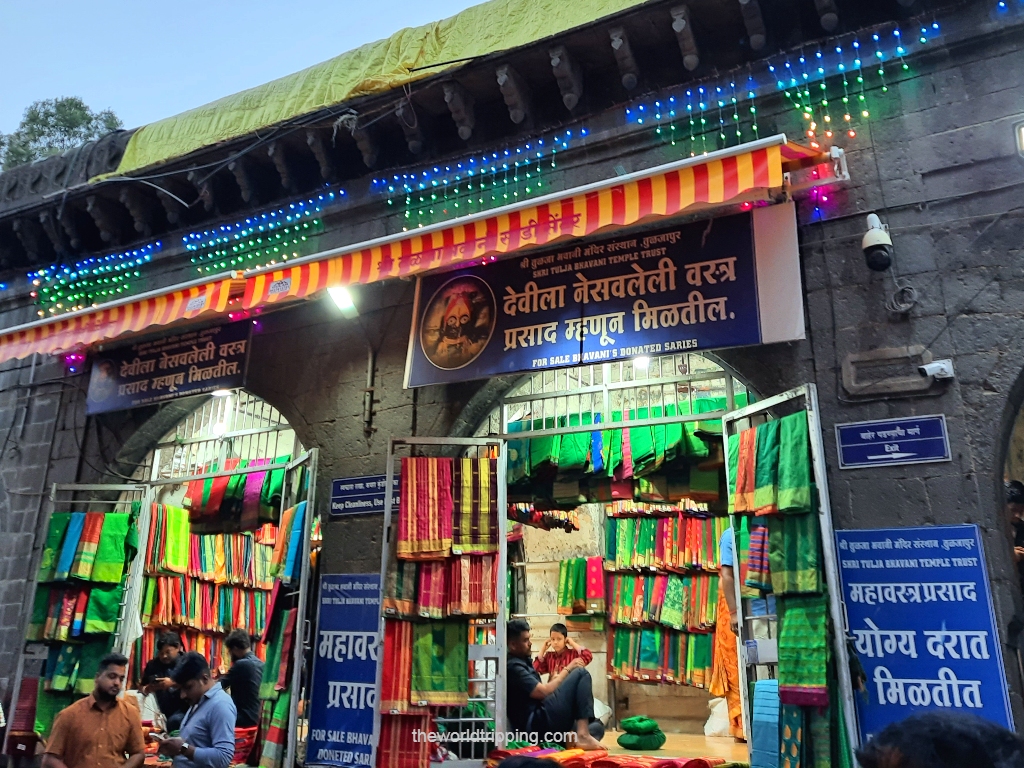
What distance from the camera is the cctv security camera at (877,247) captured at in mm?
5309

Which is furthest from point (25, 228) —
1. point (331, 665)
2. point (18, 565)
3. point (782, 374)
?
point (782, 374)

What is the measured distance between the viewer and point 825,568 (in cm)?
483

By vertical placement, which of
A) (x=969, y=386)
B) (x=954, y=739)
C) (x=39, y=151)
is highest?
(x=39, y=151)

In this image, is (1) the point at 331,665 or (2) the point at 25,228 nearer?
(1) the point at 331,665

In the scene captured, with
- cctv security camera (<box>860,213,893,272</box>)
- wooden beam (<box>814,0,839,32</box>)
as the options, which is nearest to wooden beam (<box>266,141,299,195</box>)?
wooden beam (<box>814,0,839,32</box>)

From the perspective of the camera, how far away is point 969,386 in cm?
502

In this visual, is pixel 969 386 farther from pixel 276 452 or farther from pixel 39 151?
pixel 39 151

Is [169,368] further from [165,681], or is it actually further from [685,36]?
[685,36]

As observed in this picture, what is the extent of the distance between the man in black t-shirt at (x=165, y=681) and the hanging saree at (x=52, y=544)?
1.25m

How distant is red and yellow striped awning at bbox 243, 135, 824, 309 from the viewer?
5266mm

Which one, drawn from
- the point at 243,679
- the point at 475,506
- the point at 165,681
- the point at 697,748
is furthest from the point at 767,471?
the point at 165,681

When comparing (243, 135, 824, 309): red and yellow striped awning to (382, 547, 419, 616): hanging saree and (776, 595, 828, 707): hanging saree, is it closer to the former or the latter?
(382, 547, 419, 616): hanging saree

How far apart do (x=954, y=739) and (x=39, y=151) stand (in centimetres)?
1930

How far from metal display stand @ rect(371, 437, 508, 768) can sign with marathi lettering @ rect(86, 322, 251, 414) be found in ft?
6.99
